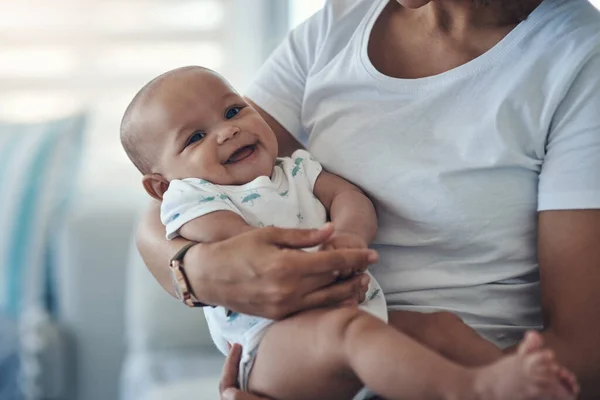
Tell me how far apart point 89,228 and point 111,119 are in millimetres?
539

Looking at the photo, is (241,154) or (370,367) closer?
(370,367)

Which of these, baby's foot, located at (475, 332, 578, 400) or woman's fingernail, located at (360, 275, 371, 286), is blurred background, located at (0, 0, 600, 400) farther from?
baby's foot, located at (475, 332, 578, 400)

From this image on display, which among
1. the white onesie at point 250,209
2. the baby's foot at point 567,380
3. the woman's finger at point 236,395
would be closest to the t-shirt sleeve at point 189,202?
the white onesie at point 250,209

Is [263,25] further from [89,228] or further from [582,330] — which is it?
[582,330]

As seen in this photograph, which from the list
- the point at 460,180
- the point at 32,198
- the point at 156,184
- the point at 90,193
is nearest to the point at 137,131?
the point at 156,184

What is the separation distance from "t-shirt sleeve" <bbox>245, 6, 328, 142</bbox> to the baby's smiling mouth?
0.20 metres

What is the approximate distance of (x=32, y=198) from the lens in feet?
8.39

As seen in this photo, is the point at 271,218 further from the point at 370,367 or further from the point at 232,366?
the point at 370,367

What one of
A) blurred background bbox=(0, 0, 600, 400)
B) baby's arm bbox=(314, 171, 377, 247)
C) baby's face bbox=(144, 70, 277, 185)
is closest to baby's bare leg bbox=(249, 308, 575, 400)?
baby's arm bbox=(314, 171, 377, 247)

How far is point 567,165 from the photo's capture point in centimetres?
105

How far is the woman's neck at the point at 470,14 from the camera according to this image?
1.14 meters

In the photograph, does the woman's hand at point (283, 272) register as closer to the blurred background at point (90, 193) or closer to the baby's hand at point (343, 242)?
the baby's hand at point (343, 242)

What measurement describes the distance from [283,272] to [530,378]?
316mm

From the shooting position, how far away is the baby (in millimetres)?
873
